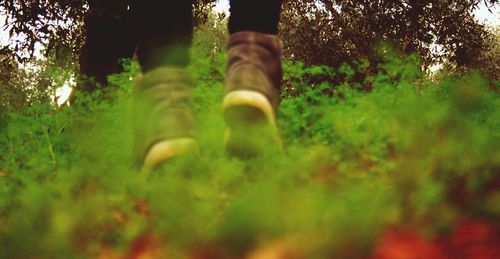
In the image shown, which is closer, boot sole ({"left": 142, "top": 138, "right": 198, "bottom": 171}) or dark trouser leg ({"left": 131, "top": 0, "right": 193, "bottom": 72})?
boot sole ({"left": 142, "top": 138, "right": 198, "bottom": 171})

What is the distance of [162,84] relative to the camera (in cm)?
265

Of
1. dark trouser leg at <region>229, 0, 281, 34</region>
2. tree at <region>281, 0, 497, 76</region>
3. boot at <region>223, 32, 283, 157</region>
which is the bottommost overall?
boot at <region>223, 32, 283, 157</region>

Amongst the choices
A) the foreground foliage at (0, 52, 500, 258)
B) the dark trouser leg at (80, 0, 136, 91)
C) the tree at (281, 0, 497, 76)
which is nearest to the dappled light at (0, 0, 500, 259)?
the foreground foliage at (0, 52, 500, 258)

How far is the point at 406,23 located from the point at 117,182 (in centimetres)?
1762

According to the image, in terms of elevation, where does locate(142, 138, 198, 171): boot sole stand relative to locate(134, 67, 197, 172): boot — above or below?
below

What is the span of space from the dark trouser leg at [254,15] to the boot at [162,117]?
40 cm

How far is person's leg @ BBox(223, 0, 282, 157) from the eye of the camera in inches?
91.3

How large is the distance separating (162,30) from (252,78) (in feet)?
2.36

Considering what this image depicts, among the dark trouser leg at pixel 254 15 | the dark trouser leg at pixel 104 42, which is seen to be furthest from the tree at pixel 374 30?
the dark trouser leg at pixel 254 15

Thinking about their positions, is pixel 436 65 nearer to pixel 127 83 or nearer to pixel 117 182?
pixel 127 83

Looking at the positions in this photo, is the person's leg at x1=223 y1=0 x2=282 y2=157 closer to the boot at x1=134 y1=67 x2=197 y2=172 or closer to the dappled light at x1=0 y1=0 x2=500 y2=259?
the dappled light at x1=0 y1=0 x2=500 y2=259

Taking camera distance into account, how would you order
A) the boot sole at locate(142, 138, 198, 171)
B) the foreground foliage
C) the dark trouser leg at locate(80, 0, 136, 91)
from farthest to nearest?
the dark trouser leg at locate(80, 0, 136, 91) < the boot sole at locate(142, 138, 198, 171) < the foreground foliage

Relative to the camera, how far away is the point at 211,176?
197cm

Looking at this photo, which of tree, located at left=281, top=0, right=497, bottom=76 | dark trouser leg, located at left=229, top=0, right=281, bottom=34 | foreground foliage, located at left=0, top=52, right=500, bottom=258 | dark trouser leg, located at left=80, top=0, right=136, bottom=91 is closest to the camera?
foreground foliage, located at left=0, top=52, right=500, bottom=258
